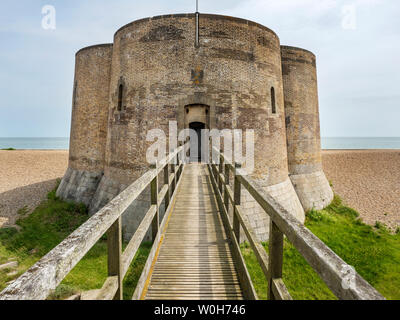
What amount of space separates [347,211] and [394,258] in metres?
4.84

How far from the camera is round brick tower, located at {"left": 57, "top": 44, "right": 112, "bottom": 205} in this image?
1220cm

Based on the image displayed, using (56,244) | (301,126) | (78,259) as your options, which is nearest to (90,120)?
(56,244)

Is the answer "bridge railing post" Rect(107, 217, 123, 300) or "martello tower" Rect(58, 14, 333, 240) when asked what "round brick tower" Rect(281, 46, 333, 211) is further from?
"bridge railing post" Rect(107, 217, 123, 300)

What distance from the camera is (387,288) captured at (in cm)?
660

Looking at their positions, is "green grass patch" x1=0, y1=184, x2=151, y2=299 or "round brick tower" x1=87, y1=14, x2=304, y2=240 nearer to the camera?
"green grass patch" x1=0, y1=184, x2=151, y2=299

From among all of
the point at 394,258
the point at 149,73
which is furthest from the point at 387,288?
the point at 149,73

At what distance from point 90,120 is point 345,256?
42.8 ft

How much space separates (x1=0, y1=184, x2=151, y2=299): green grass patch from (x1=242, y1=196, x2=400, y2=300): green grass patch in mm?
3936

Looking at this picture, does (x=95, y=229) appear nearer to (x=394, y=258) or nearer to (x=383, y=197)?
(x=394, y=258)

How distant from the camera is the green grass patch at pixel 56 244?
5.91 metres

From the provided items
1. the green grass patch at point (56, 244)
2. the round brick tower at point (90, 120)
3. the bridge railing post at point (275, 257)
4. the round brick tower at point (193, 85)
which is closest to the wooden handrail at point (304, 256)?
the bridge railing post at point (275, 257)

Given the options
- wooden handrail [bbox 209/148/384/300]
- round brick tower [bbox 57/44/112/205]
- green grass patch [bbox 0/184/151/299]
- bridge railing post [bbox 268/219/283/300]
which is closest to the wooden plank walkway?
wooden handrail [bbox 209/148/384/300]

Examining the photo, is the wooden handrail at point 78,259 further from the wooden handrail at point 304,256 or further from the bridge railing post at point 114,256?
the wooden handrail at point 304,256

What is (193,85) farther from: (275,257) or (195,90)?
(275,257)
